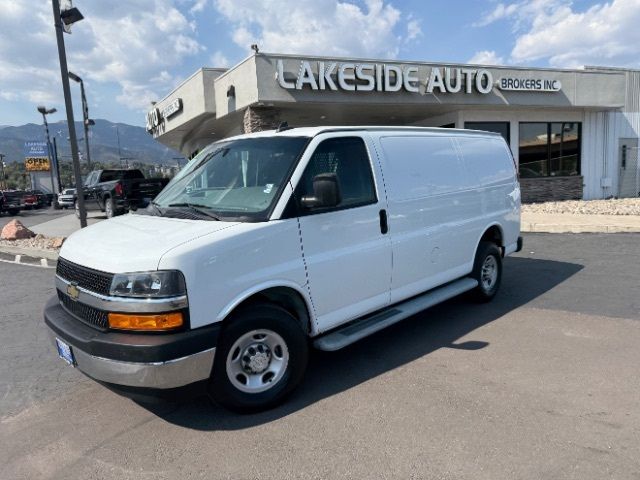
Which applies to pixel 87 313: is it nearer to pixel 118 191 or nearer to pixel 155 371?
pixel 155 371

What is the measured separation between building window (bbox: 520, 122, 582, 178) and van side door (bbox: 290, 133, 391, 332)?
15.5m

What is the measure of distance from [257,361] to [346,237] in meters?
1.24

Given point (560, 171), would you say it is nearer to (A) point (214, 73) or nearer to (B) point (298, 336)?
(A) point (214, 73)

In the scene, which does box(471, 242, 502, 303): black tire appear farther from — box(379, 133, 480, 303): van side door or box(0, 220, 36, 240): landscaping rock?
box(0, 220, 36, 240): landscaping rock

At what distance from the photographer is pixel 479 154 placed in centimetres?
578

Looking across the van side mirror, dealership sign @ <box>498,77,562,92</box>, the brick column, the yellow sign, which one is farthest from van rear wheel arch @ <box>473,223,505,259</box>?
the yellow sign

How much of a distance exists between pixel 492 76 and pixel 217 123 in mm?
10202

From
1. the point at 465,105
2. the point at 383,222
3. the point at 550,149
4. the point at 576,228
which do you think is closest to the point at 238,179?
the point at 383,222

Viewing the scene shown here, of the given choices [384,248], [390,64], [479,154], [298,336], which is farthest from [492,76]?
[298,336]

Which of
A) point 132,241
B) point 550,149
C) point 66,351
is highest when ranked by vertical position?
point 550,149

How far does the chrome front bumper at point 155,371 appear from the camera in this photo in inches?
116

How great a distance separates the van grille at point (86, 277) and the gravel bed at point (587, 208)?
1456 centimetres

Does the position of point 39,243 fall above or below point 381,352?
above

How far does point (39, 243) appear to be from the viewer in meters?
12.1
